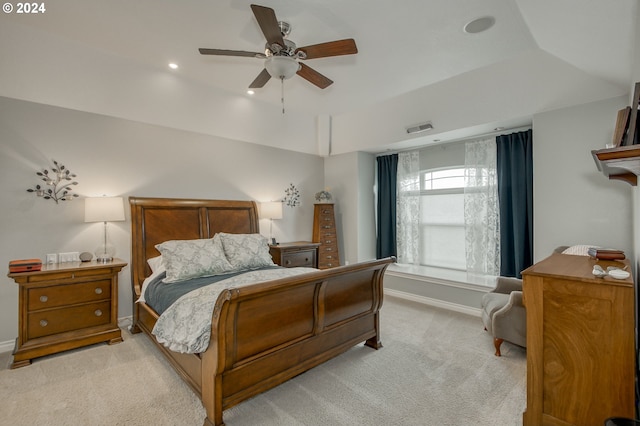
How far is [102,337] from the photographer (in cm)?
308

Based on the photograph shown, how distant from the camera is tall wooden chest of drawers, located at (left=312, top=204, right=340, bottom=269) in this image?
527 centimetres

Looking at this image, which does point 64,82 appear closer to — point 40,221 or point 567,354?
point 40,221

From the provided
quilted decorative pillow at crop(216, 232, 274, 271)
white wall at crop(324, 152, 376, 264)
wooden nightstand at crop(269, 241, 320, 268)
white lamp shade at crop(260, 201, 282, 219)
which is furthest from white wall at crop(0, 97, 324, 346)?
white wall at crop(324, 152, 376, 264)

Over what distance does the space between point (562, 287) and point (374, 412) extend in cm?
144

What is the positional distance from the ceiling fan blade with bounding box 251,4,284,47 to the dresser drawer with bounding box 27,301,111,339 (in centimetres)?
313

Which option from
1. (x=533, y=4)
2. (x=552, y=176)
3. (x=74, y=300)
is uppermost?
(x=533, y=4)

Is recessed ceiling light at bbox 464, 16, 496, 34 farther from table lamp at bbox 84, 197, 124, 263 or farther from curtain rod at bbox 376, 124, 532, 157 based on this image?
table lamp at bbox 84, 197, 124, 263

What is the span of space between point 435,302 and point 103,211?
4506 millimetres

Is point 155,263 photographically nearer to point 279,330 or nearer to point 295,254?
point 295,254

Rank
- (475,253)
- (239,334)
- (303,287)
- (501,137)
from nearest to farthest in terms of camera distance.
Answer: (239,334) < (303,287) < (501,137) < (475,253)

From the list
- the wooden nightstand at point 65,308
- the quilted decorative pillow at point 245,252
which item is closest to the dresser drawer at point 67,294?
the wooden nightstand at point 65,308

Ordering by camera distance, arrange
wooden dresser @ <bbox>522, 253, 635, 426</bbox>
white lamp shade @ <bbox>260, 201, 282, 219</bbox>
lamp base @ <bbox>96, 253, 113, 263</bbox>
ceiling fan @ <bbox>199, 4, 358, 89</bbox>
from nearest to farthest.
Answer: wooden dresser @ <bbox>522, 253, 635, 426</bbox>, ceiling fan @ <bbox>199, 4, 358, 89</bbox>, lamp base @ <bbox>96, 253, 113, 263</bbox>, white lamp shade @ <bbox>260, 201, 282, 219</bbox>

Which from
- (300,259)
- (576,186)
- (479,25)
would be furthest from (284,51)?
(576,186)

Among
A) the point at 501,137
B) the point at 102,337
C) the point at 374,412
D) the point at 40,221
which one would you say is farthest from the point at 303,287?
the point at 501,137
